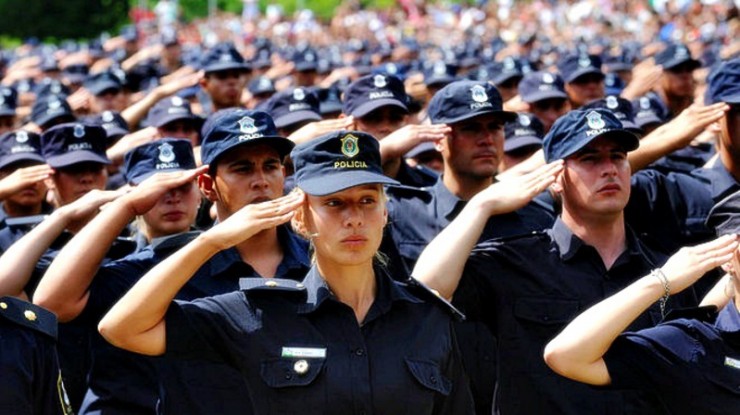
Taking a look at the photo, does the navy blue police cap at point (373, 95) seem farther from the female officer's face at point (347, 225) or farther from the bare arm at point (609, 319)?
the bare arm at point (609, 319)

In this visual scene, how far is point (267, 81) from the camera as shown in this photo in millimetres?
12648

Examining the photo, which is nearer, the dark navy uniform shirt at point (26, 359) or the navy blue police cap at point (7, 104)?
the dark navy uniform shirt at point (26, 359)

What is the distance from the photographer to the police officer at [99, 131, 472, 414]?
14.4 ft

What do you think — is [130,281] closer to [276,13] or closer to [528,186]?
[528,186]

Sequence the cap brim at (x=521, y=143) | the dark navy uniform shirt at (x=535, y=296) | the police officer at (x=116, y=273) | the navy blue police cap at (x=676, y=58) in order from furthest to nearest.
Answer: the navy blue police cap at (x=676, y=58) → the cap brim at (x=521, y=143) → the police officer at (x=116, y=273) → the dark navy uniform shirt at (x=535, y=296)

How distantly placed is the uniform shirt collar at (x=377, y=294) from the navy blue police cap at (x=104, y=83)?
28.8ft

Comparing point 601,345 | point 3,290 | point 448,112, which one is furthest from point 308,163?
point 448,112

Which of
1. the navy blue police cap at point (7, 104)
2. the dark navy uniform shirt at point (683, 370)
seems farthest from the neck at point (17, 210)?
the dark navy uniform shirt at point (683, 370)

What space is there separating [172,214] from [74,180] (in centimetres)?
167

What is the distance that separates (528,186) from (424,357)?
115 centimetres

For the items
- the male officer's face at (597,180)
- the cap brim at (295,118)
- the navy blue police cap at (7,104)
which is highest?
the male officer's face at (597,180)

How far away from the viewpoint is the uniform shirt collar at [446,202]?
684 cm

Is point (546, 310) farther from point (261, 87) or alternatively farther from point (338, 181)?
point (261, 87)

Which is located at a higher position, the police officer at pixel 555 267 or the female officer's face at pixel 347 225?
the female officer's face at pixel 347 225
